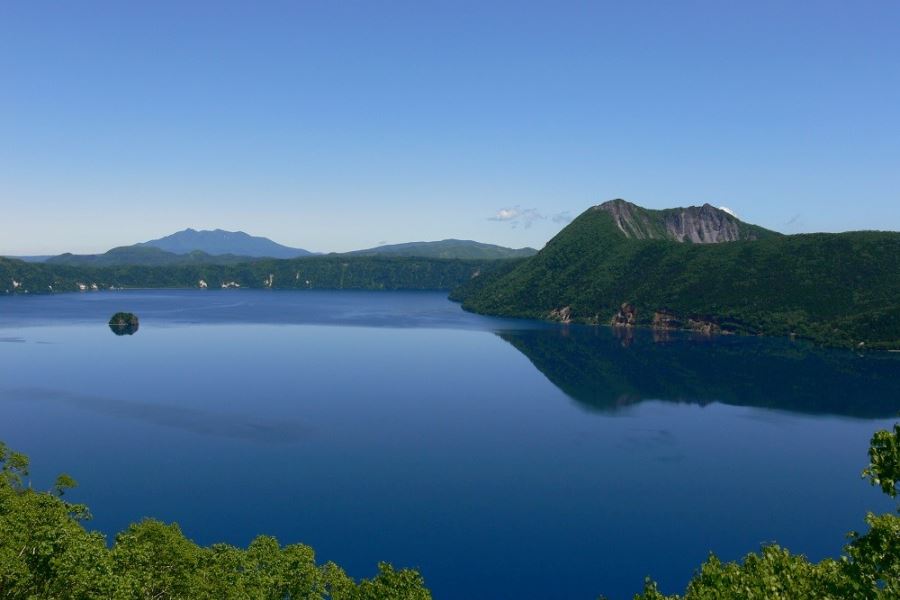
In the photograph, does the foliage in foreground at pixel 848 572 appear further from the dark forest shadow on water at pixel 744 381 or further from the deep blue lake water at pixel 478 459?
the dark forest shadow on water at pixel 744 381

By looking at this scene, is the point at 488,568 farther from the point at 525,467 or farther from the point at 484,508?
the point at 525,467

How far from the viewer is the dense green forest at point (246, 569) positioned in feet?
92.3

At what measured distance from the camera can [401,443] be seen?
109 m

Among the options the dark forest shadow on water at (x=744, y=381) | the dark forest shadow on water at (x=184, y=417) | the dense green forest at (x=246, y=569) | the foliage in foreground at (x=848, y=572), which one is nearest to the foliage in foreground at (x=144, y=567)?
the dense green forest at (x=246, y=569)

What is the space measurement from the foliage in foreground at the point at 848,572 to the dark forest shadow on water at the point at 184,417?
87534 mm

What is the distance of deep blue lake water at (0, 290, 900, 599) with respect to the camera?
232 ft

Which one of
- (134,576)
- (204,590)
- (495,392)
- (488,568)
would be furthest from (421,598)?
(495,392)

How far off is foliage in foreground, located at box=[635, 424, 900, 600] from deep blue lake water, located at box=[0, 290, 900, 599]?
3075 centimetres

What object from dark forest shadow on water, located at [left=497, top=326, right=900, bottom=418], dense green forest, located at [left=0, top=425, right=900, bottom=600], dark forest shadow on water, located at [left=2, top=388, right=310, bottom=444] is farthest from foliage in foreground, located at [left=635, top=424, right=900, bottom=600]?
dark forest shadow on water, located at [left=497, top=326, right=900, bottom=418]

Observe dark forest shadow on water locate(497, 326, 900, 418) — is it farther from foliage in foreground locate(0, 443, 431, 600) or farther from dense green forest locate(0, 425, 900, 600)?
dense green forest locate(0, 425, 900, 600)

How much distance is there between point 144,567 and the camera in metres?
38.3

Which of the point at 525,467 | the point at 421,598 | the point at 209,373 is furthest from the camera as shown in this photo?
the point at 209,373

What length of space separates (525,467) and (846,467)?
54371 millimetres

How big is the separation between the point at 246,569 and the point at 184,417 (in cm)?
9000
